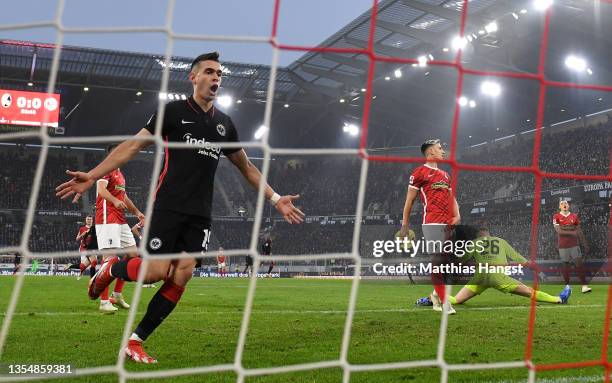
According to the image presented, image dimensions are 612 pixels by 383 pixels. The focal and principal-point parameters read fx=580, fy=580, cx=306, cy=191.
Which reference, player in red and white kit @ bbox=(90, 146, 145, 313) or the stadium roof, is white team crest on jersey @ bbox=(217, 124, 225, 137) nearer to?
player in red and white kit @ bbox=(90, 146, 145, 313)

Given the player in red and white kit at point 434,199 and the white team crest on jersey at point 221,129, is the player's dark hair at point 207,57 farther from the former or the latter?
the player in red and white kit at point 434,199

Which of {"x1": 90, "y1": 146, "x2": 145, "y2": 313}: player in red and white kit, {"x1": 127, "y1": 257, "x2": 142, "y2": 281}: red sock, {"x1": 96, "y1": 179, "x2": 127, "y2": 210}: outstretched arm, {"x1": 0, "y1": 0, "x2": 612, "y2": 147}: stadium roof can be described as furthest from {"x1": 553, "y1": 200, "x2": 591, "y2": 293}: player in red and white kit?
{"x1": 127, "y1": 257, "x2": 142, "y2": 281}: red sock

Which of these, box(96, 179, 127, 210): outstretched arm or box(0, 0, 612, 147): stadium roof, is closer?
box(96, 179, 127, 210): outstretched arm

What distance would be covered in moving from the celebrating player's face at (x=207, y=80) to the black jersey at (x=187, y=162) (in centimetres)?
9

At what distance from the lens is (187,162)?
3693mm

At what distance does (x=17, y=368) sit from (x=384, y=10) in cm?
1770

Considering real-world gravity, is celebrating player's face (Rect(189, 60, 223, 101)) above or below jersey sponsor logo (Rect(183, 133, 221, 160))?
above

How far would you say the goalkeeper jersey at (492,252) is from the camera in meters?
6.39

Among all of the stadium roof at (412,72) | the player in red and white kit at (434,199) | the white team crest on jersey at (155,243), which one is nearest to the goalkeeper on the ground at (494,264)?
the player in red and white kit at (434,199)

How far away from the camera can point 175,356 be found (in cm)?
365

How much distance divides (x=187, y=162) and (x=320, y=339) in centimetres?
177

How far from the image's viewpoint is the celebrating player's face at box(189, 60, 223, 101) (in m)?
3.72

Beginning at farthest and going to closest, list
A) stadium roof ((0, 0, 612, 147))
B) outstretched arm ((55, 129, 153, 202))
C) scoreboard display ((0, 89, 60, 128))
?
scoreboard display ((0, 89, 60, 128))
stadium roof ((0, 0, 612, 147))
outstretched arm ((55, 129, 153, 202))

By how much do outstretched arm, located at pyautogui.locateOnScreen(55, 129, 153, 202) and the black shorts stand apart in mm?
483
